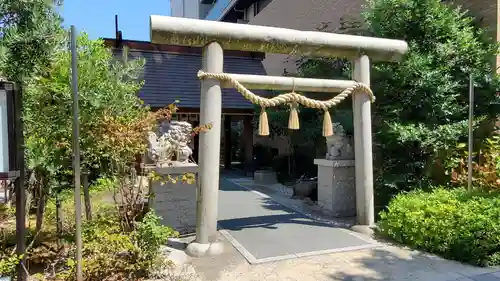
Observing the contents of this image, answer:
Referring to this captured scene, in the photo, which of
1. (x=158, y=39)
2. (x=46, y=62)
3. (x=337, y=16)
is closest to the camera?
(x=46, y=62)

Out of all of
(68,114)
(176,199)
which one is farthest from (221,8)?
(68,114)

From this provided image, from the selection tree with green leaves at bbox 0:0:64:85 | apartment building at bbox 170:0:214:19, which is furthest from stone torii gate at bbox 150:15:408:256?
apartment building at bbox 170:0:214:19

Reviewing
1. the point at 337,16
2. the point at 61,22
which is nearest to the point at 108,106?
the point at 61,22

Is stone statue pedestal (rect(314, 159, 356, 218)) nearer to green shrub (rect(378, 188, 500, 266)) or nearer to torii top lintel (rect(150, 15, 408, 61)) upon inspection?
green shrub (rect(378, 188, 500, 266))

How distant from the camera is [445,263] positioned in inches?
196

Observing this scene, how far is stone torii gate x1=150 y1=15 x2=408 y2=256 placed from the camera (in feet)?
17.7

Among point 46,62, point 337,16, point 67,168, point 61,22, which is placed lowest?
point 67,168

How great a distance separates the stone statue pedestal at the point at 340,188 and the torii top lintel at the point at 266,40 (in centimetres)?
241

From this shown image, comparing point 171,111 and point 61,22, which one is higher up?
point 61,22

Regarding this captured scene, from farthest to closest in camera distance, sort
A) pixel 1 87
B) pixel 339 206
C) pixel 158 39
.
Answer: pixel 339 206, pixel 158 39, pixel 1 87

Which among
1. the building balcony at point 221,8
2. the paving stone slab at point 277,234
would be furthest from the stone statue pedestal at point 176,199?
the building balcony at point 221,8

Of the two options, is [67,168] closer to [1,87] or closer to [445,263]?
[1,87]

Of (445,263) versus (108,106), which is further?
(445,263)

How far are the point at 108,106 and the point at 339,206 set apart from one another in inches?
210
